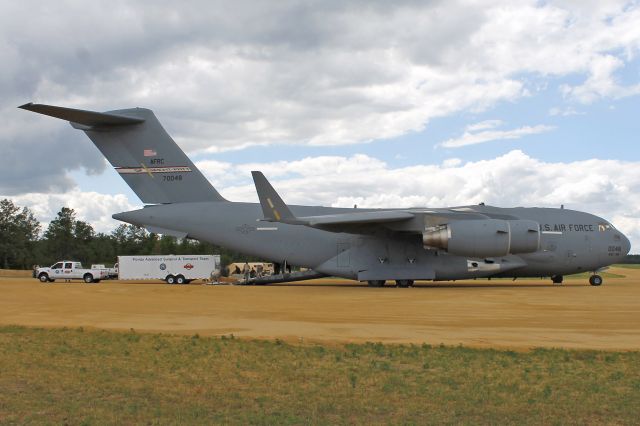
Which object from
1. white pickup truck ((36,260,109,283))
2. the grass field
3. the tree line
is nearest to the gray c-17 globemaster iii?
white pickup truck ((36,260,109,283))

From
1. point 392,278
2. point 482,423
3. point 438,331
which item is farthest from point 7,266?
point 482,423

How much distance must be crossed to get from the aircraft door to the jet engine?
341cm

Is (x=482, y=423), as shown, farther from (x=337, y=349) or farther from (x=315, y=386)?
(x=337, y=349)

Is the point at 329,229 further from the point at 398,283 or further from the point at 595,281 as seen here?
the point at 595,281

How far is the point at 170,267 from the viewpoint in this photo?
3853cm

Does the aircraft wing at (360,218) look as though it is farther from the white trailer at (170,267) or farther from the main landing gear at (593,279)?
the white trailer at (170,267)

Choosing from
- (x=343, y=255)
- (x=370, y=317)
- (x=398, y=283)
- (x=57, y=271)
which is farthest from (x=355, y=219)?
(x=57, y=271)

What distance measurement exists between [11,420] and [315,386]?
10.2ft

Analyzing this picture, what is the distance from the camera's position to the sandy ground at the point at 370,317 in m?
11.4

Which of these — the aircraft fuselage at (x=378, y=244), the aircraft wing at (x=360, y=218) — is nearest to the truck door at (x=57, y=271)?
the aircraft fuselage at (x=378, y=244)

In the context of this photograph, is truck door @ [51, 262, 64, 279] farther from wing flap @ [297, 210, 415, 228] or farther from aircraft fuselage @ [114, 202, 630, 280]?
wing flap @ [297, 210, 415, 228]

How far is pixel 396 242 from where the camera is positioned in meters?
27.5

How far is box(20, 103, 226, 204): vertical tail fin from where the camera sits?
28.1 m

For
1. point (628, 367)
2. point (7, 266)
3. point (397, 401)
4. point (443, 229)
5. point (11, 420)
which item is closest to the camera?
point (11, 420)
